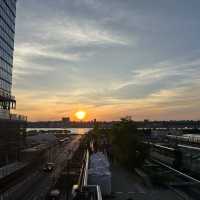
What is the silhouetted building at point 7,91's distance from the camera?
96.0 m

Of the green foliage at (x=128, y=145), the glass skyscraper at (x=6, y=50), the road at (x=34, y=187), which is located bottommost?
the road at (x=34, y=187)

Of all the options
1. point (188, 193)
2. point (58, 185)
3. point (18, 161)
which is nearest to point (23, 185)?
point (58, 185)

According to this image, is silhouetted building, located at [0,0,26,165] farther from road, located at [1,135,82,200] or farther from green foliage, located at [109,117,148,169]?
green foliage, located at [109,117,148,169]

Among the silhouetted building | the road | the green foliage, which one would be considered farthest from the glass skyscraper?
the green foliage

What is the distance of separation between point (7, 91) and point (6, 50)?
1184cm

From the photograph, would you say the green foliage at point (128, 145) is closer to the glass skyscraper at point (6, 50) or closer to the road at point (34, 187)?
the road at point (34, 187)

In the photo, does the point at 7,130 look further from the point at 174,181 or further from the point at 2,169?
the point at 174,181

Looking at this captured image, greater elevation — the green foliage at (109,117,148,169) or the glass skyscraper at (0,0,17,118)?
the glass skyscraper at (0,0,17,118)

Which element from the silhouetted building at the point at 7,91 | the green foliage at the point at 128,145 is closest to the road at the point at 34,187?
the silhouetted building at the point at 7,91

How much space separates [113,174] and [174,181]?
60.0 ft

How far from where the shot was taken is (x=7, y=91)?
366 feet

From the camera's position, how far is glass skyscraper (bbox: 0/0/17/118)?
102m

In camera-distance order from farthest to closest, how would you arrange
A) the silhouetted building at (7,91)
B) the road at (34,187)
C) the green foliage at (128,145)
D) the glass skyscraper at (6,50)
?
the glass skyscraper at (6,50), the silhouetted building at (7,91), the green foliage at (128,145), the road at (34,187)

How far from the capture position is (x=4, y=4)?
102750 mm
